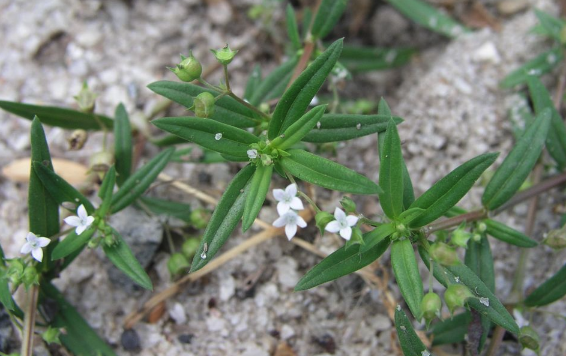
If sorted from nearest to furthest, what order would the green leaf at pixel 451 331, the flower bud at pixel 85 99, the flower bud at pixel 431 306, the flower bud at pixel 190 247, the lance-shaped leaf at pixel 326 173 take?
1. the flower bud at pixel 431 306
2. the lance-shaped leaf at pixel 326 173
3. the green leaf at pixel 451 331
4. the flower bud at pixel 190 247
5. the flower bud at pixel 85 99

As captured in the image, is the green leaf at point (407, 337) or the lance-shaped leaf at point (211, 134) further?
the green leaf at point (407, 337)

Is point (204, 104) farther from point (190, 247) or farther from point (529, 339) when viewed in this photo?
point (529, 339)

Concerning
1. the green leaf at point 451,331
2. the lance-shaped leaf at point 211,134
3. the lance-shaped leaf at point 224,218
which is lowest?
the green leaf at point 451,331

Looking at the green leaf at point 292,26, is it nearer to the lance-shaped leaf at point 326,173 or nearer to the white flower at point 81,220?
the lance-shaped leaf at point 326,173

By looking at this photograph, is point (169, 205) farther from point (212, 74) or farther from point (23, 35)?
point (23, 35)

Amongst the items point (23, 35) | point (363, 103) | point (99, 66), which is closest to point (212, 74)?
point (99, 66)

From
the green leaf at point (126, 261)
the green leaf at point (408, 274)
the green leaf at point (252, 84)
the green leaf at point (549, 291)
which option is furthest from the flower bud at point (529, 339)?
the green leaf at point (252, 84)

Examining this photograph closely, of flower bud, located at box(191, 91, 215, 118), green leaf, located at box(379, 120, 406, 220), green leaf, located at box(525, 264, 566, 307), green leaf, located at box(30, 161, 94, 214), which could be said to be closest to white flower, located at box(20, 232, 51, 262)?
green leaf, located at box(30, 161, 94, 214)
